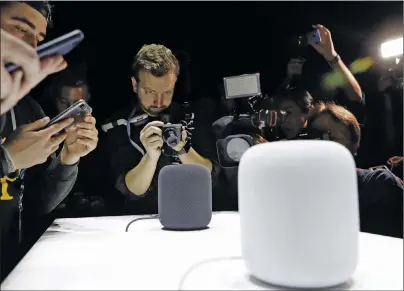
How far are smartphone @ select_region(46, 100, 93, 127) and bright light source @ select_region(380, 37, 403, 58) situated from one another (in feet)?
4.28

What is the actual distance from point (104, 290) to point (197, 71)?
1.39 metres

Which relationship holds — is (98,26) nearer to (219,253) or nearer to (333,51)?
(333,51)

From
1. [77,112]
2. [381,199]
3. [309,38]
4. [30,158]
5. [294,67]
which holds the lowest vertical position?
[381,199]

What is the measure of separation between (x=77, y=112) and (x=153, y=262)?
2.85ft

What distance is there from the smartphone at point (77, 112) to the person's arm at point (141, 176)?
334 mm

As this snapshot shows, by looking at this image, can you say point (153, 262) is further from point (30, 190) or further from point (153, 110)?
point (153, 110)

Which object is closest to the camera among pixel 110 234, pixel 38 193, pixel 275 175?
pixel 275 175

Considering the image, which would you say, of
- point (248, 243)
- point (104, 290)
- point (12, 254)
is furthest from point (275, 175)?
point (12, 254)

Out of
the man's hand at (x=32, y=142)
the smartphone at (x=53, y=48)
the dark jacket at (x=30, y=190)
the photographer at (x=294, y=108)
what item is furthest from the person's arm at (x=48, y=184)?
the photographer at (x=294, y=108)

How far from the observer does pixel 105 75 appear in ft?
6.15

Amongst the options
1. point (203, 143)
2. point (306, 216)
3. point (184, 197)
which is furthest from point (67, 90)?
point (306, 216)

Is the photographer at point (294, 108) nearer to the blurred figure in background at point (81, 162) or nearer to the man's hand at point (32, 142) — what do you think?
the blurred figure in background at point (81, 162)

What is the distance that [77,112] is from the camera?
162cm

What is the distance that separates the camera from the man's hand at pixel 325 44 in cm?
195
